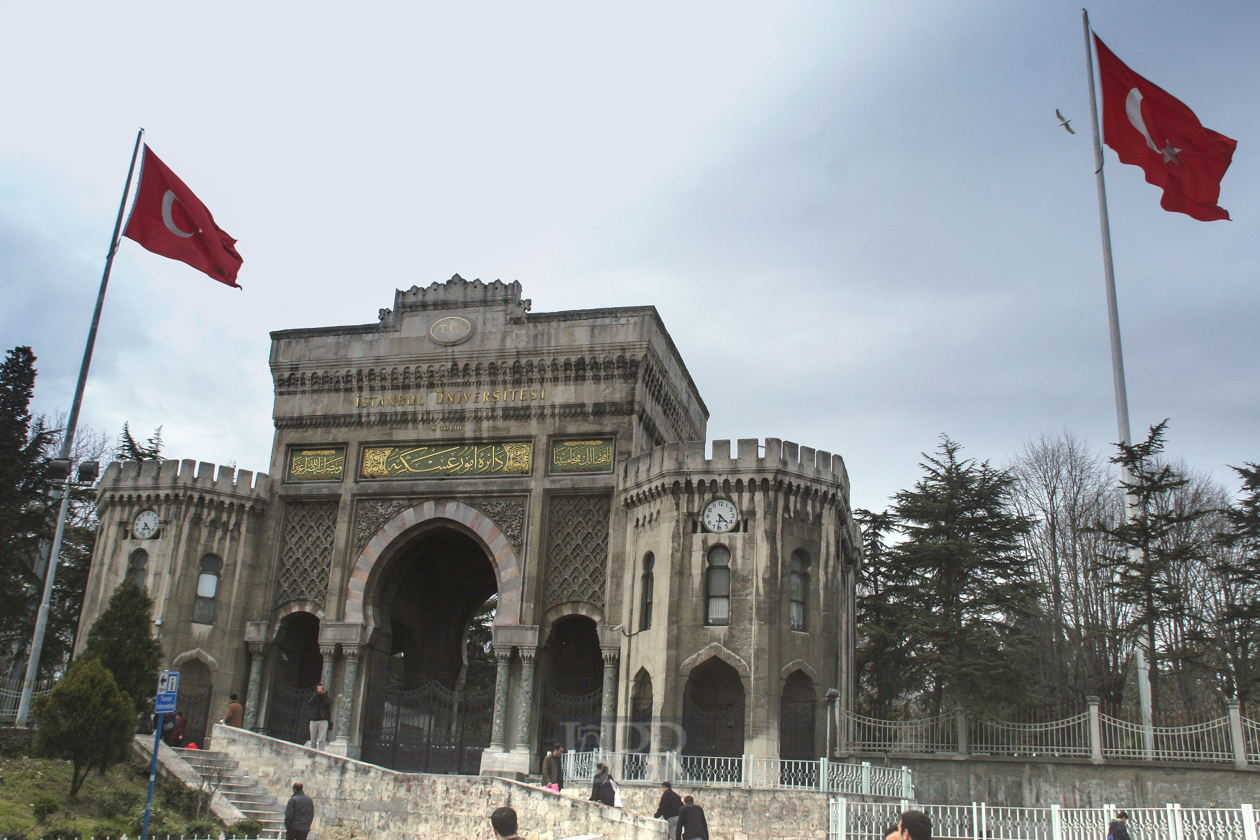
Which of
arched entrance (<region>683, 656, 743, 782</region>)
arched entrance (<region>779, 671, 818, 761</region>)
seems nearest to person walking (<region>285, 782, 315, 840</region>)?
arched entrance (<region>683, 656, 743, 782</region>)

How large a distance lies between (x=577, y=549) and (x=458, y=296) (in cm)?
812

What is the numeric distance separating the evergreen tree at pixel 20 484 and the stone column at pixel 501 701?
13.4m

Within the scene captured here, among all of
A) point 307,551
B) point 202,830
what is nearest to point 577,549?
point 307,551

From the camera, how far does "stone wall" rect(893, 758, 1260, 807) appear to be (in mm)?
19266

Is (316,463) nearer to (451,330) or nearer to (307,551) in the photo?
(307,551)

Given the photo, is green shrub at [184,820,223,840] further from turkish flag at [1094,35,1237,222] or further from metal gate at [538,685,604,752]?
turkish flag at [1094,35,1237,222]

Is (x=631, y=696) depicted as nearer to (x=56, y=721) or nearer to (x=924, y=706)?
(x=924, y=706)

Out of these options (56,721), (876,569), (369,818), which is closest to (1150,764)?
(876,569)

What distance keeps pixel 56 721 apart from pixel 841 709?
16.1 m

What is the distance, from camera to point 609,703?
25.2m

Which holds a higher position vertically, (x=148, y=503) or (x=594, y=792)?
(x=148, y=503)

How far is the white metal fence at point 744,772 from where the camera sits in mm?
20453

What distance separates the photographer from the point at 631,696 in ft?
80.6

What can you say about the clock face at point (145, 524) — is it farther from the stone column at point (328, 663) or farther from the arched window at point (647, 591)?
the arched window at point (647, 591)
